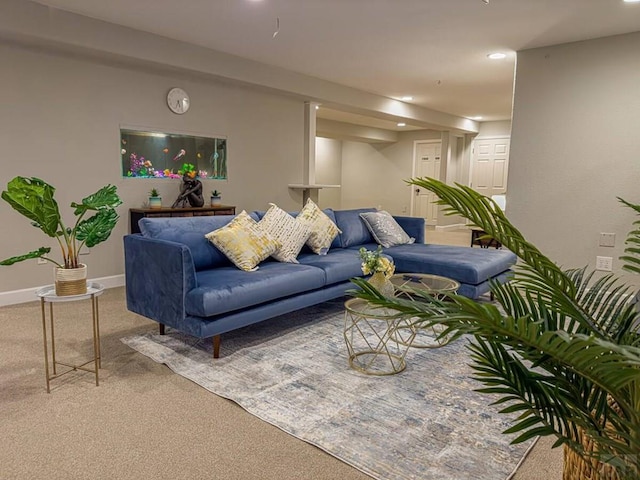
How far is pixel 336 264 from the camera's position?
3.49 metres

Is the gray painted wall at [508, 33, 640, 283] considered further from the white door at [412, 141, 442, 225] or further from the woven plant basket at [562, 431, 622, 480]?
the white door at [412, 141, 442, 225]

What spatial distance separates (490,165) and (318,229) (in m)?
7.58

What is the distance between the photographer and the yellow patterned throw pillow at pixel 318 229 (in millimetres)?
3914

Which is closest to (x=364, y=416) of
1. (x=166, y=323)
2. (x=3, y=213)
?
(x=166, y=323)

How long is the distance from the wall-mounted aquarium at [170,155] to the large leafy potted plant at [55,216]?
95.1 inches

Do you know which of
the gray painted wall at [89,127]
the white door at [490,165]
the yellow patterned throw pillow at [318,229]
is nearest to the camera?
the gray painted wall at [89,127]

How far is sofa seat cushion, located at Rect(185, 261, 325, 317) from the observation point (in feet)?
8.48

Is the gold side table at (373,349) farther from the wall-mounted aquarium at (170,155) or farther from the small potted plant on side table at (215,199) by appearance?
the wall-mounted aquarium at (170,155)

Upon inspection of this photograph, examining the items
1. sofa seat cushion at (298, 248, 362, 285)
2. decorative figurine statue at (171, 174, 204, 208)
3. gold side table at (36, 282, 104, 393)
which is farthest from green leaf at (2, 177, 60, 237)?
decorative figurine statue at (171, 174, 204, 208)

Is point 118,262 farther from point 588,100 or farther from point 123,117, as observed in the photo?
point 588,100

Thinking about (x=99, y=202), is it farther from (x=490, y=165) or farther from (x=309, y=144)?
(x=490, y=165)

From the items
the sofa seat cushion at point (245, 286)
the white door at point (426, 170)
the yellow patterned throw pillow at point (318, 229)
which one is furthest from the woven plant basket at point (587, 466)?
the white door at point (426, 170)

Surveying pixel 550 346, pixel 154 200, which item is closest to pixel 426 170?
pixel 154 200

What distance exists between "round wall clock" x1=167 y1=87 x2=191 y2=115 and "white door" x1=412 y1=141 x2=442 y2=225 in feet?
22.8
